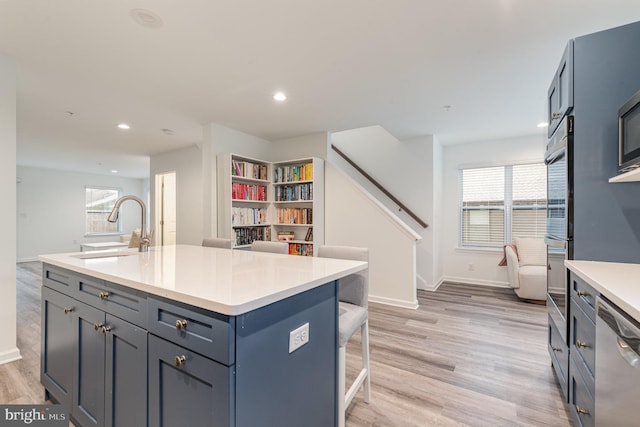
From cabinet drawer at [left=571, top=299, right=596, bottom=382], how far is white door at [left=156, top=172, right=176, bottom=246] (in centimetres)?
658

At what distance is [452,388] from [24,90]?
192 inches

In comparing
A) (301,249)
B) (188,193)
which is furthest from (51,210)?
(301,249)

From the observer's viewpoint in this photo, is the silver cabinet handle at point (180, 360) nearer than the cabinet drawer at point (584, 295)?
Yes

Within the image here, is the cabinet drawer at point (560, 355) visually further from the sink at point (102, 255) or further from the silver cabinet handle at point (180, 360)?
the sink at point (102, 255)

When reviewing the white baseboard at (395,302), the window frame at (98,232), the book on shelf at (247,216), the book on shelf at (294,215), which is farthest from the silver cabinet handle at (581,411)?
the window frame at (98,232)

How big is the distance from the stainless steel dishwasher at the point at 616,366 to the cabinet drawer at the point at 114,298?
1.75 meters

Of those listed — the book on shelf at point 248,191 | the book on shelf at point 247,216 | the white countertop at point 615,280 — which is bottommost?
the white countertop at point 615,280

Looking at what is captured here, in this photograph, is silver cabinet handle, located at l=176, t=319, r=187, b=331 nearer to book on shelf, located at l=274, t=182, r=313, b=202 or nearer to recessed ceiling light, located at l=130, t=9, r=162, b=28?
recessed ceiling light, located at l=130, t=9, r=162, b=28

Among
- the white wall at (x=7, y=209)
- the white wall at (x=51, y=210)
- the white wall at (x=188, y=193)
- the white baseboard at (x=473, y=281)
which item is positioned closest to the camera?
the white wall at (x=7, y=209)

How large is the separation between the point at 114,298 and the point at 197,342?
66cm

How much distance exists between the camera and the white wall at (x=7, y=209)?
2326mm

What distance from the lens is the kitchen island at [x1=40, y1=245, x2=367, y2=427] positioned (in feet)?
3.00

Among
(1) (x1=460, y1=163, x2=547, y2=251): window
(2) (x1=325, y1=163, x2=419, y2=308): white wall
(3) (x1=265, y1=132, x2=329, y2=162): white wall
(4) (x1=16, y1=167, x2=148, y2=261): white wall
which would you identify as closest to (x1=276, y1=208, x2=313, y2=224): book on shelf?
(2) (x1=325, y1=163, x2=419, y2=308): white wall

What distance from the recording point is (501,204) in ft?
16.0
